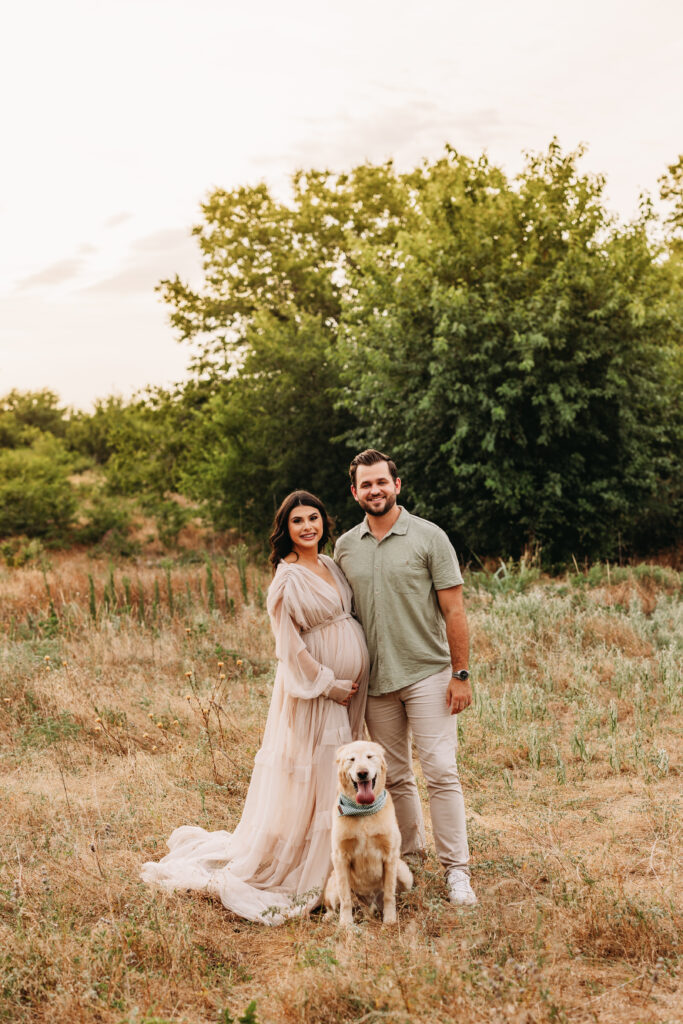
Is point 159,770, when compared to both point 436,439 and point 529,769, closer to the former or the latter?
point 529,769

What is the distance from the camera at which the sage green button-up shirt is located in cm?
446

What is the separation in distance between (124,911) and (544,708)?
159 inches

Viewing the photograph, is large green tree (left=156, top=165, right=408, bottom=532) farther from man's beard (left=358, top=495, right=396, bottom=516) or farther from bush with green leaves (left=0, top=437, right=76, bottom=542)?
man's beard (left=358, top=495, right=396, bottom=516)

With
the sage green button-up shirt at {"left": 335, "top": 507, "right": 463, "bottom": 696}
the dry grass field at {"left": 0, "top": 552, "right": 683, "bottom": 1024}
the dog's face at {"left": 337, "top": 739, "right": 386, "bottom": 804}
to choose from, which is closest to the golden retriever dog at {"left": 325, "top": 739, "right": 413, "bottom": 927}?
the dog's face at {"left": 337, "top": 739, "right": 386, "bottom": 804}

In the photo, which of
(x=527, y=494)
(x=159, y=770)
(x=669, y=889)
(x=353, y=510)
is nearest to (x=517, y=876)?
(x=669, y=889)

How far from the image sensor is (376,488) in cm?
443

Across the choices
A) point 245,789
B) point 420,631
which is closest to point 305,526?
point 420,631

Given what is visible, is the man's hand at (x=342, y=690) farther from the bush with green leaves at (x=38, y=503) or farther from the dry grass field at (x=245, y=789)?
the bush with green leaves at (x=38, y=503)

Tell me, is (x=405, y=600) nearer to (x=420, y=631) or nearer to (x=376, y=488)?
(x=420, y=631)

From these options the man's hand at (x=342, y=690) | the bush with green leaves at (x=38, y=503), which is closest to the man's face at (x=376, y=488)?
the man's hand at (x=342, y=690)

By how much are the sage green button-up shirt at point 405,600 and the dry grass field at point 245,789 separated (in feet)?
3.53

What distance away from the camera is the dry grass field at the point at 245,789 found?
3.40 metres

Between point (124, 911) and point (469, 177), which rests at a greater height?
point (469, 177)

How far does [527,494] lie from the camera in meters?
14.2
